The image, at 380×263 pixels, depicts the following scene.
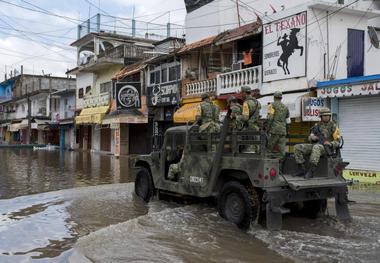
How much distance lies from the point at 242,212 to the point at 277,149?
5.28 feet

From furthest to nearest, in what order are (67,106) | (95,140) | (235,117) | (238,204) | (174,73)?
(67,106) → (95,140) → (174,73) → (235,117) → (238,204)

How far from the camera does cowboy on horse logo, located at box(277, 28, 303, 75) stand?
1620cm

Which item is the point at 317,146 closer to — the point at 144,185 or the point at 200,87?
the point at 144,185

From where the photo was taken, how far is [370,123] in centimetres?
1413

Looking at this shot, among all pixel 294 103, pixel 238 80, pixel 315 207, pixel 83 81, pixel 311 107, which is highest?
pixel 83 81

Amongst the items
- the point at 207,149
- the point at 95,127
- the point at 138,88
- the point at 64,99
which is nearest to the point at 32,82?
the point at 64,99

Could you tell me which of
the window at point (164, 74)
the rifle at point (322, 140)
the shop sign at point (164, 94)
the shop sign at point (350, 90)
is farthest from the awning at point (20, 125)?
the rifle at point (322, 140)

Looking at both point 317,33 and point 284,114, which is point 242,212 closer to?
point 284,114

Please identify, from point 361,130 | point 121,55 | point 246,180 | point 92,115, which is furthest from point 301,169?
point 92,115

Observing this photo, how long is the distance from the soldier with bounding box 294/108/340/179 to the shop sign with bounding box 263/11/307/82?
25.8 feet

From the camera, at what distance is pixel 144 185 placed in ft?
34.8

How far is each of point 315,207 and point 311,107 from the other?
727 centimetres

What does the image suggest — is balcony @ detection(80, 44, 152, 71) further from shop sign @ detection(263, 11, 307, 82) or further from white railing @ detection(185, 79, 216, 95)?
shop sign @ detection(263, 11, 307, 82)

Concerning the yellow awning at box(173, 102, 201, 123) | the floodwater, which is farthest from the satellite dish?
the floodwater
